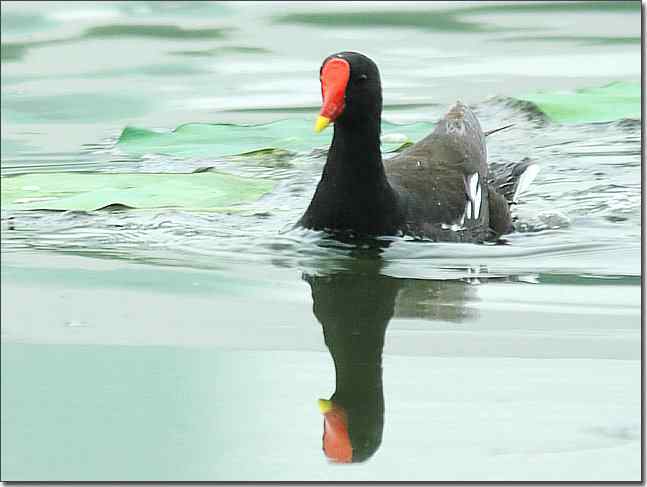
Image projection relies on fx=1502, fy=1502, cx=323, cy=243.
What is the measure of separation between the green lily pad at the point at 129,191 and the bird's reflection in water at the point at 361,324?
1186mm

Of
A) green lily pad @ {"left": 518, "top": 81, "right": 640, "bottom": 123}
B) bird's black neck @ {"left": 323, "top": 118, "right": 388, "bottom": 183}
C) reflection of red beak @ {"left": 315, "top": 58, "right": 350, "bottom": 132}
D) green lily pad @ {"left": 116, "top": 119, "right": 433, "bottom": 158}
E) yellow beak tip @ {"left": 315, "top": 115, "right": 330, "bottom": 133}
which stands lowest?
green lily pad @ {"left": 518, "top": 81, "right": 640, "bottom": 123}

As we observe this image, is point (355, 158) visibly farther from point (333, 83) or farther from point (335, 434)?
point (335, 434)

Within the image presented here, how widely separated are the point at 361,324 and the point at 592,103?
14.1 feet

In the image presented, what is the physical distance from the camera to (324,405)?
3.92 metres

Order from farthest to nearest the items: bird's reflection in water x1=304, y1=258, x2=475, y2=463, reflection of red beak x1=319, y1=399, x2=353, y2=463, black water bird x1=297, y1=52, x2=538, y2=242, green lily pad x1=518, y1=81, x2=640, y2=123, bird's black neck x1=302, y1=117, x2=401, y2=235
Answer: green lily pad x1=518, y1=81, x2=640, y2=123 < bird's black neck x1=302, y1=117, x2=401, y2=235 < black water bird x1=297, y1=52, x2=538, y2=242 < bird's reflection in water x1=304, y1=258, x2=475, y2=463 < reflection of red beak x1=319, y1=399, x2=353, y2=463

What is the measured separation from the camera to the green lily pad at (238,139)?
771 cm

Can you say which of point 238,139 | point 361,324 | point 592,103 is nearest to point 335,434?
point 361,324

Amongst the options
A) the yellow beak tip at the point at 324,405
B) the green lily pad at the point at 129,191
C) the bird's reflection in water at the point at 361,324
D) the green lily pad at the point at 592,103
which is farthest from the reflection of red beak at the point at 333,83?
the green lily pad at the point at 592,103

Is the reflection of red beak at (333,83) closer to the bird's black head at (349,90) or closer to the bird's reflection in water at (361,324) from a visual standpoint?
the bird's black head at (349,90)

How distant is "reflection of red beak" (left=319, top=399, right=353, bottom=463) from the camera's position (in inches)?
143

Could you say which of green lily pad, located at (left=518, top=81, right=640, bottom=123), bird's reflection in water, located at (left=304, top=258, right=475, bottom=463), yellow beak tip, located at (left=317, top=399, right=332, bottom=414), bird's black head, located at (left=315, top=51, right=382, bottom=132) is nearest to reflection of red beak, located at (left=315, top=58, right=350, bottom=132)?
bird's black head, located at (left=315, top=51, right=382, bottom=132)

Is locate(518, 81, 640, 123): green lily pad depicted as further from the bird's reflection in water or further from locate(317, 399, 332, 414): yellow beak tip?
locate(317, 399, 332, 414): yellow beak tip

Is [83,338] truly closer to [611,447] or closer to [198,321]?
[198,321]

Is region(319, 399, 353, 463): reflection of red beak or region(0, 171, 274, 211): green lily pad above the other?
region(319, 399, 353, 463): reflection of red beak
